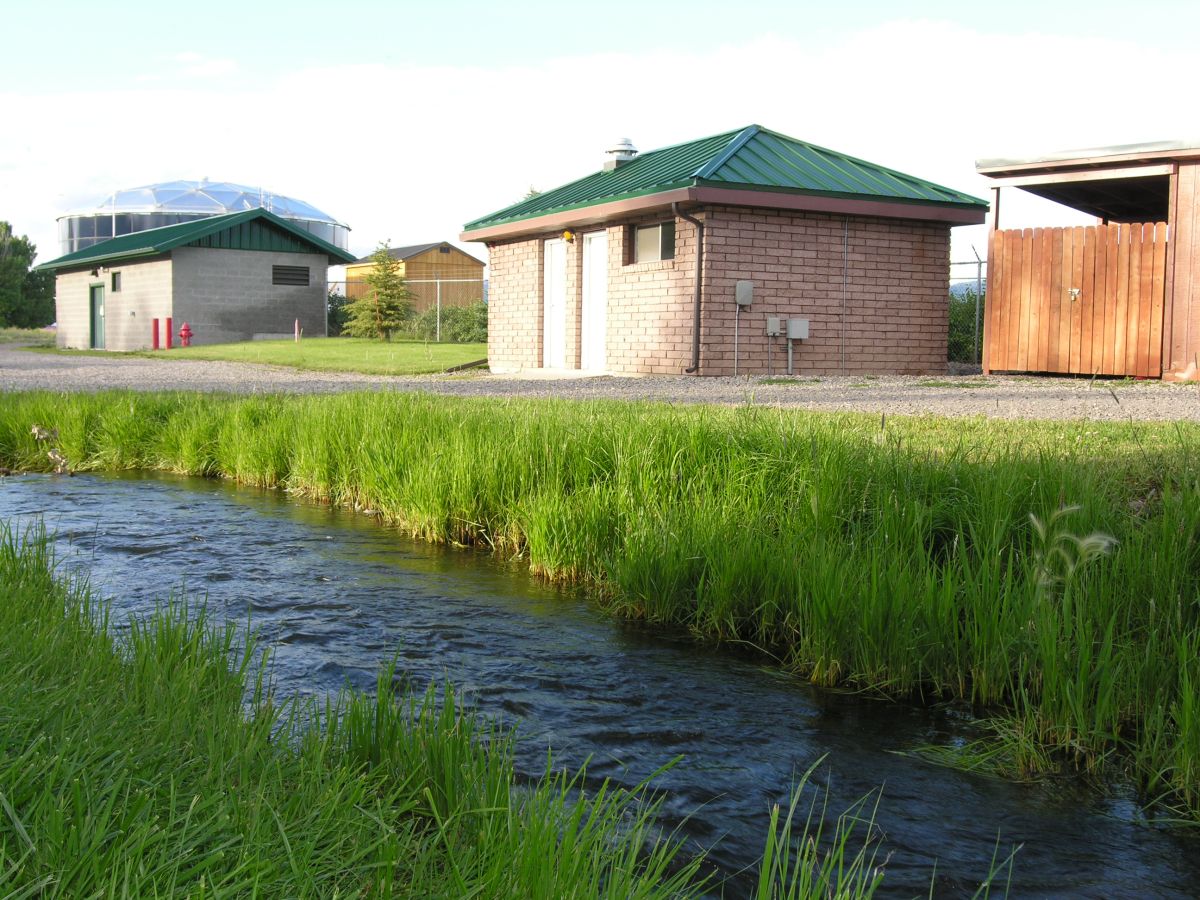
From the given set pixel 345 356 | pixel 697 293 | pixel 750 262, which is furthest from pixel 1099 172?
pixel 345 356

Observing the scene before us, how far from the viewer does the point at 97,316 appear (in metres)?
35.8

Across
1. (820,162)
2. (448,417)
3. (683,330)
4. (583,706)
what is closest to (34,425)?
(448,417)

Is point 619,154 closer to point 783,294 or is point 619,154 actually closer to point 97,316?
point 783,294

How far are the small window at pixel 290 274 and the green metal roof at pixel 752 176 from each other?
50.3 ft

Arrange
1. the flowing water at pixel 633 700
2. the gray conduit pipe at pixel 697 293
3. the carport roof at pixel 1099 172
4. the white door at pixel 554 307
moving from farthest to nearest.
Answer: the white door at pixel 554 307
the gray conduit pipe at pixel 697 293
the carport roof at pixel 1099 172
the flowing water at pixel 633 700

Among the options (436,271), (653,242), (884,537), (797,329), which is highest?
(436,271)

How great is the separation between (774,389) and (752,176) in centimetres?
471

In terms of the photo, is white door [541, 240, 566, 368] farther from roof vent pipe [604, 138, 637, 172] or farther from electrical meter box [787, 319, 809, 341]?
electrical meter box [787, 319, 809, 341]

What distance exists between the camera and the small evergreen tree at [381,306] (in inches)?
1315

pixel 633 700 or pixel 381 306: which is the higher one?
pixel 381 306

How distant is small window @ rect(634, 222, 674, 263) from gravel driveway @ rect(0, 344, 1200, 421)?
8.13 ft

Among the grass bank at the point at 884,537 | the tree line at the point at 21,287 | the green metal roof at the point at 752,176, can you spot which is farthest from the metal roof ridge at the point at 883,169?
the tree line at the point at 21,287

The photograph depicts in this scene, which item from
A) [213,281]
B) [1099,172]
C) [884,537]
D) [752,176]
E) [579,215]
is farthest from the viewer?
[213,281]

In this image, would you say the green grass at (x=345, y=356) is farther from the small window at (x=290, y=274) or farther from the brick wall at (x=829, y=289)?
the small window at (x=290, y=274)
